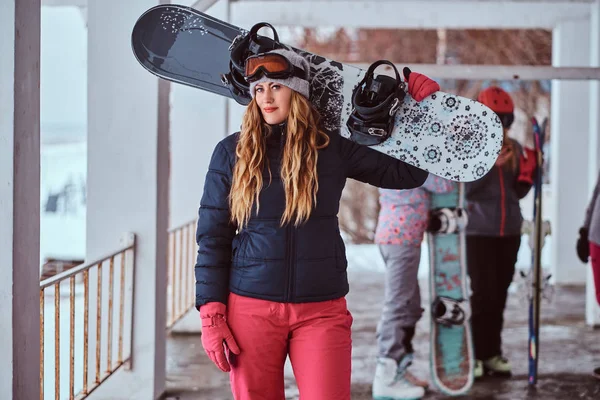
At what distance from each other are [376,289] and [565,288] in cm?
187

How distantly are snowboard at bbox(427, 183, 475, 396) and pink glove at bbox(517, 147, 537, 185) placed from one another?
0.45m

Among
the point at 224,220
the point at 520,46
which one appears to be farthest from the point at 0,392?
the point at 520,46

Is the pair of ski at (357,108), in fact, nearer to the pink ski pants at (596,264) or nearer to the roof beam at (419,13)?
the pink ski pants at (596,264)

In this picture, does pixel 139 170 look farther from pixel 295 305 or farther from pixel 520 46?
pixel 520 46

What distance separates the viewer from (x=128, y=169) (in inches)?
156

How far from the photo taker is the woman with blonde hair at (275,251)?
8.20 feet

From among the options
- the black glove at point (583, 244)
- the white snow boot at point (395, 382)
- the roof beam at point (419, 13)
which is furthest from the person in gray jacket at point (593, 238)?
the roof beam at point (419, 13)

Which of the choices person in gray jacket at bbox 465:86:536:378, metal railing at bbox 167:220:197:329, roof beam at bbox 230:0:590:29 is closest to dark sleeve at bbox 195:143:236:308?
person in gray jacket at bbox 465:86:536:378

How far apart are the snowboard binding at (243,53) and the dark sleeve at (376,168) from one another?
42 centimetres

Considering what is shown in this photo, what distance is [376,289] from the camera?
790cm

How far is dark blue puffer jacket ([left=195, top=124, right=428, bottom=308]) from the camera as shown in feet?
8.22

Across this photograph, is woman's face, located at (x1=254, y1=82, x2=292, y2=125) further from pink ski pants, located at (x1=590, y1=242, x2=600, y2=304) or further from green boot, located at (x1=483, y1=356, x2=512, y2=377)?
green boot, located at (x1=483, y1=356, x2=512, y2=377)

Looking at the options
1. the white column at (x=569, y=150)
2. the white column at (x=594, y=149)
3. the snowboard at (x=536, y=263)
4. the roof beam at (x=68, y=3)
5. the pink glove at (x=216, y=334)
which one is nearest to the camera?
the pink glove at (x=216, y=334)

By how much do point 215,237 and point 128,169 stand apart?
1503 millimetres
